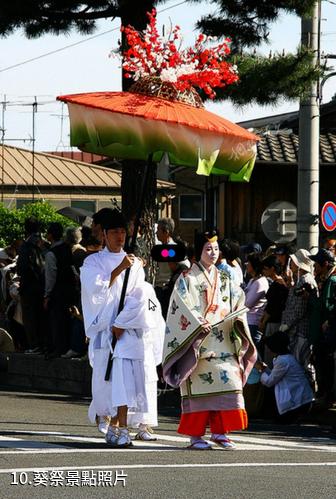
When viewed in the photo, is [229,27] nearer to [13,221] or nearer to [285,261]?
[285,261]

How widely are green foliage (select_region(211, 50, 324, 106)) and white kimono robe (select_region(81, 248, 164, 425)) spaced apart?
6148 millimetres

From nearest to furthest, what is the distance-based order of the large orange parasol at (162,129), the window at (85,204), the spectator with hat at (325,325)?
the large orange parasol at (162,129)
the spectator with hat at (325,325)
the window at (85,204)

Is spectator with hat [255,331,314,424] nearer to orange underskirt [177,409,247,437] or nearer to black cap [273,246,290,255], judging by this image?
black cap [273,246,290,255]

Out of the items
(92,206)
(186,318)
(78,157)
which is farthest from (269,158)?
(78,157)

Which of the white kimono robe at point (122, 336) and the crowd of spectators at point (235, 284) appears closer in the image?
the white kimono robe at point (122, 336)

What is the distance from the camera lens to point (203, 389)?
11.0m

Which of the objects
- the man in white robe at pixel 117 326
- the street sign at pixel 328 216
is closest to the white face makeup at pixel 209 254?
the man in white robe at pixel 117 326

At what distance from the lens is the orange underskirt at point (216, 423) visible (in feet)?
35.6

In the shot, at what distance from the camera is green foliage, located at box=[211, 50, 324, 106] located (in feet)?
55.0

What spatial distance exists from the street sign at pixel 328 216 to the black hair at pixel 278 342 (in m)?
7.46

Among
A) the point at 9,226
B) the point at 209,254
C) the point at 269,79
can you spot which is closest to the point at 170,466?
the point at 209,254

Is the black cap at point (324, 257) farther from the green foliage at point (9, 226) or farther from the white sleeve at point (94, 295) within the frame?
the green foliage at point (9, 226)

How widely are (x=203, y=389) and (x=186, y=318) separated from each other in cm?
61

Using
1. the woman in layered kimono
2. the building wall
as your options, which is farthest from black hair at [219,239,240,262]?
the building wall
